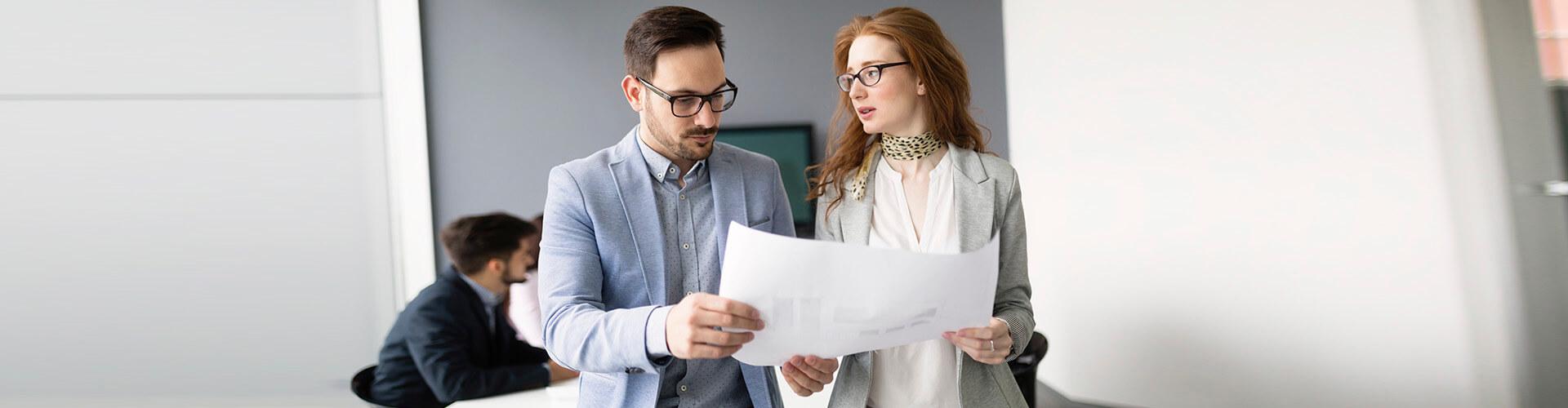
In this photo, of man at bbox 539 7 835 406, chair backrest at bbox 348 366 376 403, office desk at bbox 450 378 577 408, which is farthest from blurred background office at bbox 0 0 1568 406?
man at bbox 539 7 835 406

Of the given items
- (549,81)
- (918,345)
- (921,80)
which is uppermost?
(549,81)

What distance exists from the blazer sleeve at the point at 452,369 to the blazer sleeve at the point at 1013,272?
1710 mm

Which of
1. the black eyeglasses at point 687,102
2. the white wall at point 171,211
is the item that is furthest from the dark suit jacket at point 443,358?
the black eyeglasses at point 687,102

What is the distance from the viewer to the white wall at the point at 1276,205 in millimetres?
2895

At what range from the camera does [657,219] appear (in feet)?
4.70

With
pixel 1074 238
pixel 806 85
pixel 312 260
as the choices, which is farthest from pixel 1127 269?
pixel 312 260

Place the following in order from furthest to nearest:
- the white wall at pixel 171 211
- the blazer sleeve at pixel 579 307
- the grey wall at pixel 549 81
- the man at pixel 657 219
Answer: the grey wall at pixel 549 81, the white wall at pixel 171 211, the man at pixel 657 219, the blazer sleeve at pixel 579 307

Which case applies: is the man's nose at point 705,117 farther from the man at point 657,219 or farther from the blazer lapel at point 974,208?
the blazer lapel at point 974,208

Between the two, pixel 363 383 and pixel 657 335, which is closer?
pixel 657 335

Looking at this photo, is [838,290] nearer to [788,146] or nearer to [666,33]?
[666,33]

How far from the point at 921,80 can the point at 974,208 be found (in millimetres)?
238

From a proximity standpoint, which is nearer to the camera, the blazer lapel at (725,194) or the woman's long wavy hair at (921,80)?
the blazer lapel at (725,194)

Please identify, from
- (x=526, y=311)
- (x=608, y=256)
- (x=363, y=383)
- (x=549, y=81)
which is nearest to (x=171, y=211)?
(x=363, y=383)

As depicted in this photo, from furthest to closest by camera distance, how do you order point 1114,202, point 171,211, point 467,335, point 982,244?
point 1114,202
point 467,335
point 171,211
point 982,244
